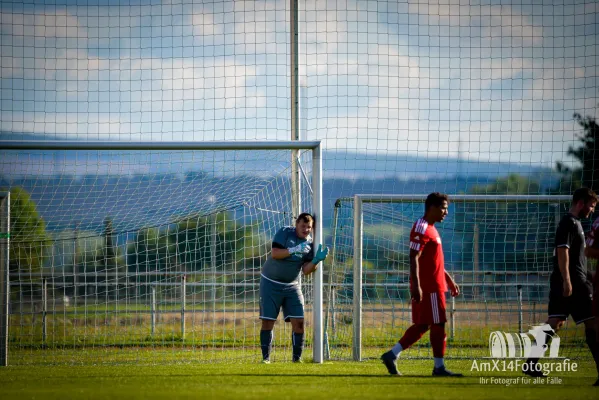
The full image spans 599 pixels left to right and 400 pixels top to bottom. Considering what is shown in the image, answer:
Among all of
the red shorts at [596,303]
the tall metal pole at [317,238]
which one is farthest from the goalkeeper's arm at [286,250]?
the red shorts at [596,303]

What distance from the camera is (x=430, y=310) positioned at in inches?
302

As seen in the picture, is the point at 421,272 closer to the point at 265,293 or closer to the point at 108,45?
the point at 265,293

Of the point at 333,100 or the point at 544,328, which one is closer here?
the point at 544,328

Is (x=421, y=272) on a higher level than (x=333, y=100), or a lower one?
lower

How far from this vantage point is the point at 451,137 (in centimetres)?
1262

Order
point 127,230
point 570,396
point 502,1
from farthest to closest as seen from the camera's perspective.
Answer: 1. point 502,1
2. point 127,230
3. point 570,396

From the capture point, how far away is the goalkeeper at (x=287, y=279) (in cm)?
→ 922

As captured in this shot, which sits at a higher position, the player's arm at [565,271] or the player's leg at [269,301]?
the player's arm at [565,271]

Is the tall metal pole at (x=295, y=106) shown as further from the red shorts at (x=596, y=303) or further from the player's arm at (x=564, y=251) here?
the red shorts at (x=596, y=303)

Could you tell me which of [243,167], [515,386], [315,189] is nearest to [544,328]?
[515,386]

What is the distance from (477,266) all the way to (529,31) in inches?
161

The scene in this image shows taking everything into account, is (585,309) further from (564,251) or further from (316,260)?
(316,260)

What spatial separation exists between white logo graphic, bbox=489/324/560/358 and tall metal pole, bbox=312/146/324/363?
6.53ft

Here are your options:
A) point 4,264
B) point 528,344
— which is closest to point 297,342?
point 528,344
